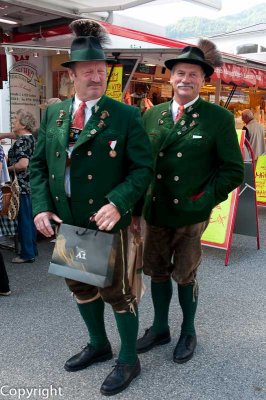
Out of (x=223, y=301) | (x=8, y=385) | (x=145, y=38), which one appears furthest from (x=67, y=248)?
(x=145, y=38)

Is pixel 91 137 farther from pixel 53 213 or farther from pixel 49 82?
pixel 49 82

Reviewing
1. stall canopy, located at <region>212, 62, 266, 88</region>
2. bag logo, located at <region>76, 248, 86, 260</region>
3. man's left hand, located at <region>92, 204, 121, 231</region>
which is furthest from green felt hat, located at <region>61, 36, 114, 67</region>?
stall canopy, located at <region>212, 62, 266, 88</region>

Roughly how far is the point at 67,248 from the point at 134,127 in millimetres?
718

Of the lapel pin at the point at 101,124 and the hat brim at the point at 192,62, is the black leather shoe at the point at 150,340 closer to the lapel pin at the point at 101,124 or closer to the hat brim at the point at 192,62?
the lapel pin at the point at 101,124

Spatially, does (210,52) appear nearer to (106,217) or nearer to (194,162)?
(194,162)

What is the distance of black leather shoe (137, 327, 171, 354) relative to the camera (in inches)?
112

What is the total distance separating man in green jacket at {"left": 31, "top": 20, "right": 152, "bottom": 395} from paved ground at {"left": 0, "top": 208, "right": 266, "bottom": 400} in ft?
0.88

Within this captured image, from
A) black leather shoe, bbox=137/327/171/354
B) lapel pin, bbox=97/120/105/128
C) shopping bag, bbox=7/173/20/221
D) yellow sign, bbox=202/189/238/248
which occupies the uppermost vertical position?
lapel pin, bbox=97/120/105/128

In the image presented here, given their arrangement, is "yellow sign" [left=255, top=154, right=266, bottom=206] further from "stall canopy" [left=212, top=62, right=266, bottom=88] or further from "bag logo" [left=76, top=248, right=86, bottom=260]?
"bag logo" [left=76, top=248, right=86, bottom=260]

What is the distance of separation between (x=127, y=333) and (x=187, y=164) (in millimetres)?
1029

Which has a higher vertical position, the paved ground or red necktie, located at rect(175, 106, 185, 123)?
red necktie, located at rect(175, 106, 185, 123)

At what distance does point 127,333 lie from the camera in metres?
2.43

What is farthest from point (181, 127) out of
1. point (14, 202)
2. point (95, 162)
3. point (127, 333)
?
point (14, 202)

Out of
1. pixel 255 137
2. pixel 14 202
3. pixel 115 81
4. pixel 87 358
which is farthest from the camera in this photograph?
pixel 255 137
